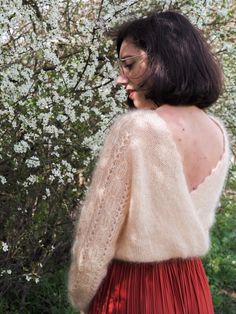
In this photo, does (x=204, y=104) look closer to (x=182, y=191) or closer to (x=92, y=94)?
(x=182, y=191)

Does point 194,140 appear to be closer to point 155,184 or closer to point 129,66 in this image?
point 155,184

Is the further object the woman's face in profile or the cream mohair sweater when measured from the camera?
the woman's face in profile

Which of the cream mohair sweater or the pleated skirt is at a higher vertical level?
the cream mohair sweater

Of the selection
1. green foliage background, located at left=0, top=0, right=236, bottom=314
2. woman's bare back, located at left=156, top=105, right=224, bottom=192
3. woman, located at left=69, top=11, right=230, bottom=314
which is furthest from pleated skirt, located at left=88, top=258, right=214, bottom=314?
green foliage background, located at left=0, top=0, right=236, bottom=314

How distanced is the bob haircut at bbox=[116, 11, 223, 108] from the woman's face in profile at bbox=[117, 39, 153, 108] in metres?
0.02

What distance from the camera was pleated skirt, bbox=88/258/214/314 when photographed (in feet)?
5.15

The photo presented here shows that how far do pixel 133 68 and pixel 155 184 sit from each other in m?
0.36

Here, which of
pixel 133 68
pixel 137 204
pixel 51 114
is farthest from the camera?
pixel 51 114

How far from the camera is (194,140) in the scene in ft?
5.01

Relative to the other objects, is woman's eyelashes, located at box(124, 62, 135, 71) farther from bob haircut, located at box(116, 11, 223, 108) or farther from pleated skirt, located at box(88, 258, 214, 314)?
pleated skirt, located at box(88, 258, 214, 314)

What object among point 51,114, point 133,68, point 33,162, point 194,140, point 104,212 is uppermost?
point 133,68

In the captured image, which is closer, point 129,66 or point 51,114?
point 129,66

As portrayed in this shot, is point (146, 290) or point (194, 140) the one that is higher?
point (194, 140)

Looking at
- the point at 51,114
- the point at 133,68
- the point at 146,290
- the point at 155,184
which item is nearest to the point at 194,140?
the point at 155,184
